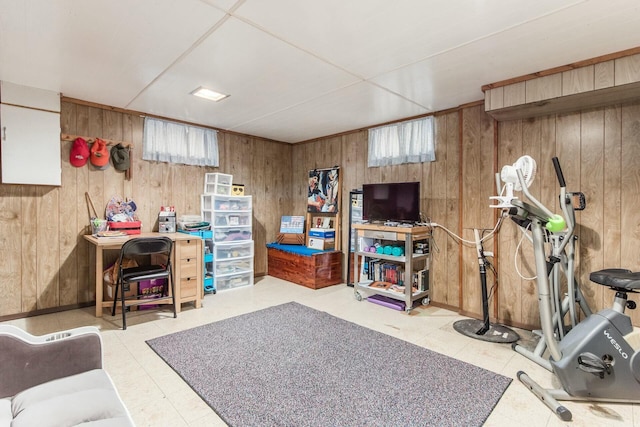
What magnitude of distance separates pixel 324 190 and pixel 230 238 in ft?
5.51

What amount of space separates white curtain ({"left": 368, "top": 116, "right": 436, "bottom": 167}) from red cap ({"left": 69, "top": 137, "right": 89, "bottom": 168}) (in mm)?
3523

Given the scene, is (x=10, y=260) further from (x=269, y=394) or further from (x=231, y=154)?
(x=269, y=394)

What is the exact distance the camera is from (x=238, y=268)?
4.72 meters

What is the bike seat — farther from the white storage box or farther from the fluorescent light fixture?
the white storage box

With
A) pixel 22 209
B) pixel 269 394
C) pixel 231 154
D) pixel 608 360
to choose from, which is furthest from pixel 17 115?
pixel 608 360

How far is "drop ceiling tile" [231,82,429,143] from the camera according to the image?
339 cm

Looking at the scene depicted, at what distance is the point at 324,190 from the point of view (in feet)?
17.2

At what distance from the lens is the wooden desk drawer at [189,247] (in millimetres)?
3639

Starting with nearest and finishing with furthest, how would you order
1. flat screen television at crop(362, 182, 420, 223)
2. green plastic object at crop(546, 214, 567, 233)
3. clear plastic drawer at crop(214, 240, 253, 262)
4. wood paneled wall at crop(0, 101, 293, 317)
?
green plastic object at crop(546, 214, 567, 233) < wood paneled wall at crop(0, 101, 293, 317) < flat screen television at crop(362, 182, 420, 223) < clear plastic drawer at crop(214, 240, 253, 262)

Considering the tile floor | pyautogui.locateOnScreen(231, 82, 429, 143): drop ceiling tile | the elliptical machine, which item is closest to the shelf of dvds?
the tile floor

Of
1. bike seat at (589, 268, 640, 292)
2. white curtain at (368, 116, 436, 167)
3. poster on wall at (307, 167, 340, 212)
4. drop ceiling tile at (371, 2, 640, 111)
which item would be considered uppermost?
drop ceiling tile at (371, 2, 640, 111)

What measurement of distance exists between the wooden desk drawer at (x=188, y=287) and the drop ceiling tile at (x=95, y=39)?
212 cm

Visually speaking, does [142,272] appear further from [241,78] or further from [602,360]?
[602,360]

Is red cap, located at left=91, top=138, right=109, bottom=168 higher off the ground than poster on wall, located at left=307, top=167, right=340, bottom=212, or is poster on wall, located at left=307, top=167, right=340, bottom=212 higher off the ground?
red cap, located at left=91, top=138, right=109, bottom=168
